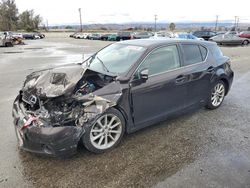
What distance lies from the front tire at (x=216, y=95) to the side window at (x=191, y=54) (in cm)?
77

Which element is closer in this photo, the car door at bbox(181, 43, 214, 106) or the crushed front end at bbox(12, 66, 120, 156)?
the crushed front end at bbox(12, 66, 120, 156)

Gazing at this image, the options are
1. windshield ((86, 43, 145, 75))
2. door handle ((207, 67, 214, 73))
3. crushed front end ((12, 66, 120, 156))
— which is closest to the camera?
crushed front end ((12, 66, 120, 156))

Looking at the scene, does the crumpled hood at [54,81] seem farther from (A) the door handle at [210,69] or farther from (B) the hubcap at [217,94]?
(B) the hubcap at [217,94]

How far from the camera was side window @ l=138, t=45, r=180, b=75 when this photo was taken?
4.00 meters

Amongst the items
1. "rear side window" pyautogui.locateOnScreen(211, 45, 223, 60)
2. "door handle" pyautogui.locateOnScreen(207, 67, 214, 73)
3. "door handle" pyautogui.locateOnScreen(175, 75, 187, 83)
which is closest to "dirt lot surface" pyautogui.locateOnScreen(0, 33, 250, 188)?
"door handle" pyautogui.locateOnScreen(175, 75, 187, 83)

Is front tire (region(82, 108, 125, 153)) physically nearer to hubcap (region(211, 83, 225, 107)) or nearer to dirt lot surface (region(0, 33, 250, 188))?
dirt lot surface (region(0, 33, 250, 188))

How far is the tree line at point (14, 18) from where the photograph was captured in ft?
243

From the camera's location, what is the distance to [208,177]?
3053 mm

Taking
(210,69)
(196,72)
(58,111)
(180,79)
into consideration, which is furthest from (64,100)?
(210,69)

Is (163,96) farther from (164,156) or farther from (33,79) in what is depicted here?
(33,79)

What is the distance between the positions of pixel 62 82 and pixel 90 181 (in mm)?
1506

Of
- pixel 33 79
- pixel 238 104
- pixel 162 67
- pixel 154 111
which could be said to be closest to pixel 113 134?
pixel 154 111

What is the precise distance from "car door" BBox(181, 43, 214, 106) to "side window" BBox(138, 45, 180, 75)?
0.69 feet


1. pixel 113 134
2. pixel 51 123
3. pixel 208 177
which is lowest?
pixel 208 177
